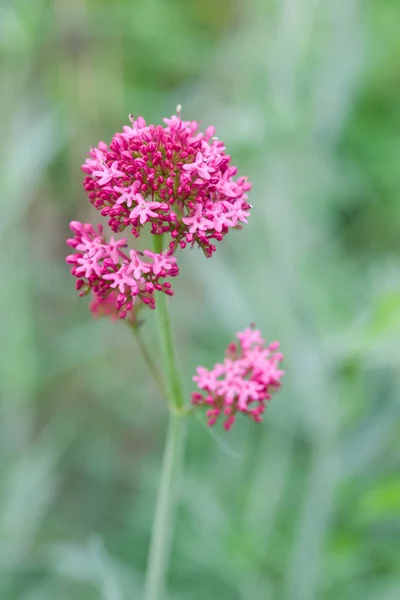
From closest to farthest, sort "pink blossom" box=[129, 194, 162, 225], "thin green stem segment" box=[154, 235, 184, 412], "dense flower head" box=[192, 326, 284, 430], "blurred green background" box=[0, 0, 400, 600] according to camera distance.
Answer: "pink blossom" box=[129, 194, 162, 225] < "thin green stem segment" box=[154, 235, 184, 412] < "dense flower head" box=[192, 326, 284, 430] < "blurred green background" box=[0, 0, 400, 600]

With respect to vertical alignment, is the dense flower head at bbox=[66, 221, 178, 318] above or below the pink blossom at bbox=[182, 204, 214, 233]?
below

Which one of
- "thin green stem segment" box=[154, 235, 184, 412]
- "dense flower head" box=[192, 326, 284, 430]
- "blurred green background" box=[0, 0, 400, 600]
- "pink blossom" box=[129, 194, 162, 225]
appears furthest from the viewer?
"blurred green background" box=[0, 0, 400, 600]

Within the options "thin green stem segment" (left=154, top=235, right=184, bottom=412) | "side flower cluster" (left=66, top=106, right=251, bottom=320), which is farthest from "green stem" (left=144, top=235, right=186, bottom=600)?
"side flower cluster" (left=66, top=106, right=251, bottom=320)

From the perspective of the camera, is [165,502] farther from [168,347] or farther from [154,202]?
[154,202]

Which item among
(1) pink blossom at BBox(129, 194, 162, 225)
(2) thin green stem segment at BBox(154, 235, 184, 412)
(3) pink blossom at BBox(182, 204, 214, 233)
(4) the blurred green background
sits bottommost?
(2) thin green stem segment at BBox(154, 235, 184, 412)

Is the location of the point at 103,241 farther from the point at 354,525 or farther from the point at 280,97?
the point at 280,97

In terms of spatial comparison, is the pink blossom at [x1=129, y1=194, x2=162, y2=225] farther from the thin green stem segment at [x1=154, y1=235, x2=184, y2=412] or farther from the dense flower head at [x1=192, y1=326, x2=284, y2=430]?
the dense flower head at [x1=192, y1=326, x2=284, y2=430]

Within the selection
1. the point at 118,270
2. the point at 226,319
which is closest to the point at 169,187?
the point at 118,270

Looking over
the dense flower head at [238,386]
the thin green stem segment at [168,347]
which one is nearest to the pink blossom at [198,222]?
the thin green stem segment at [168,347]
